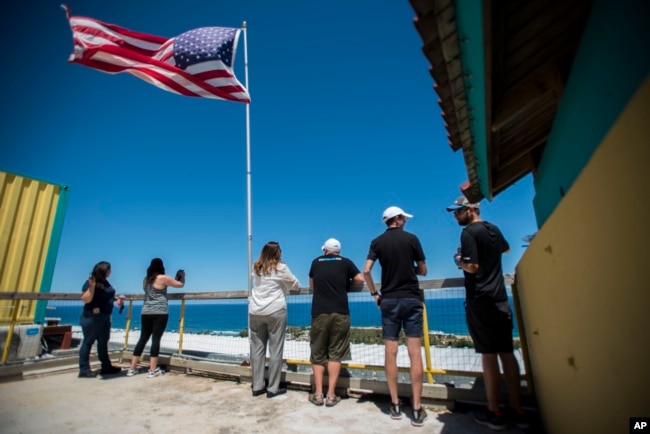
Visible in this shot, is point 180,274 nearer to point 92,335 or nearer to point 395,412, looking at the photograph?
point 92,335


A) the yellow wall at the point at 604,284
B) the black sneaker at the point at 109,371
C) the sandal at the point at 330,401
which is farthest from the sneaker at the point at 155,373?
the yellow wall at the point at 604,284

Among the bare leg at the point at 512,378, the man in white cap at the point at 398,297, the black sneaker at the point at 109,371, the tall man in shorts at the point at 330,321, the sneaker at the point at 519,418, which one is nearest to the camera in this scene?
the sneaker at the point at 519,418

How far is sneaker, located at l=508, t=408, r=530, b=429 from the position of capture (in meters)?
2.63

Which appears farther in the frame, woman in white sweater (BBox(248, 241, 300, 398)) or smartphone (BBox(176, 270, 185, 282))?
smartphone (BBox(176, 270, 185, 282))

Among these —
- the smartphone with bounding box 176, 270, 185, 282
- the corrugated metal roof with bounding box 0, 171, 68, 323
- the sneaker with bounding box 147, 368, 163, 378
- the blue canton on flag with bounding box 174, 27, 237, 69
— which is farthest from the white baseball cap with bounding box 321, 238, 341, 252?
the corrugated metal roof with bounding box 0, 171, 68, 323

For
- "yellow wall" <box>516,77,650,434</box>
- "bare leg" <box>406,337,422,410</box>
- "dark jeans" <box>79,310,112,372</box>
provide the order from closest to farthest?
"yellow wall" <box>516,77,650,434</box>
"bare leg" <box>406,337,422,410</box>
"dark jeans" <box>79,310,112,372</box>

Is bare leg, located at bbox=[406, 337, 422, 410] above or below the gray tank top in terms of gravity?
below

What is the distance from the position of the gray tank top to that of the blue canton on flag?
4372mm

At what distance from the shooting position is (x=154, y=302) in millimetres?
5156

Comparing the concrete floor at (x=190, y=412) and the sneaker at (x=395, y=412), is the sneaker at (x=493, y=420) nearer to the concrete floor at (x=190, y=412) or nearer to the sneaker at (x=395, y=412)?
the concrete floor at (x=190, y=412)

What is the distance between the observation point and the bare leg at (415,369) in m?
2.96

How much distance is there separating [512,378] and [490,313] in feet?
2.03

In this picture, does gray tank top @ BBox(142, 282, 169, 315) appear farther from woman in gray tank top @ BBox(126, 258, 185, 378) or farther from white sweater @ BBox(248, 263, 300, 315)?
white sweater @ BBox(248, 263, 300, 315)

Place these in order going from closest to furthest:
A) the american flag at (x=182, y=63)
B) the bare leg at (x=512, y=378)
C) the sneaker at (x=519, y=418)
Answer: the sneaker at (x=519, y=418) → the bare leg at (x=512, y=378) → the american flag at (x=182, y=63)
